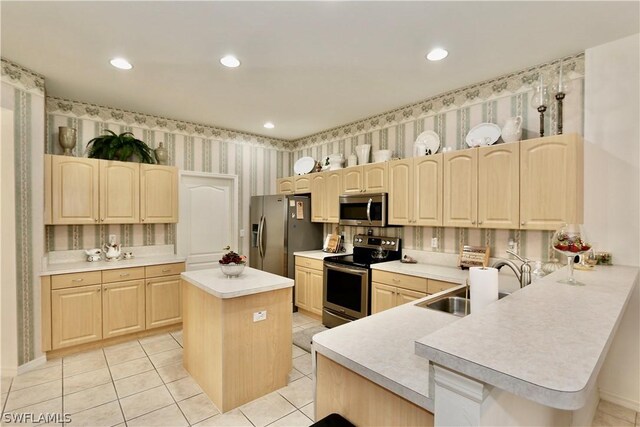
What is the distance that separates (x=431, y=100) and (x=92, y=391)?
14.1ft

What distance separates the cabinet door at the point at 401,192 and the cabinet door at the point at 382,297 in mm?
755

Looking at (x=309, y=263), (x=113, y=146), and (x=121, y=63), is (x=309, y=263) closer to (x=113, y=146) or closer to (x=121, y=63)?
(x=113, y=146)

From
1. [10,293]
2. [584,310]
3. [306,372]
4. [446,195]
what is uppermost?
Answer: [446,195]

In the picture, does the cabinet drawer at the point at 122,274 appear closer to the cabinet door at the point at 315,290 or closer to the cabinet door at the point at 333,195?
the cabinet door at the point at 315,290

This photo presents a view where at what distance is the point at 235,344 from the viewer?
2.34m

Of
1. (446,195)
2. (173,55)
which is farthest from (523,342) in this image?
(173,55)

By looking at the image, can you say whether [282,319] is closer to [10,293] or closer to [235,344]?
[235,344]

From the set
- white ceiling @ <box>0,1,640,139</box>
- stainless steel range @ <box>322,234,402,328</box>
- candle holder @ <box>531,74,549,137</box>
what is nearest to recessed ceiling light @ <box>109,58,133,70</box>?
white ceiling @ <box>0,1,640,139</box>

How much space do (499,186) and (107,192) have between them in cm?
412

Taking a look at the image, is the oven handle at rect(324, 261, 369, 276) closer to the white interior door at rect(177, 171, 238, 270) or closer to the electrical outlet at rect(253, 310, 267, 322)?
the electrical outlet at rect(253, 310, 267, 322)

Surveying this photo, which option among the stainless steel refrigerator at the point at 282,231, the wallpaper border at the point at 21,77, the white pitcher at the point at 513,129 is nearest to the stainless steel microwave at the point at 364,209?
the stainless steel refrigerator at the point at 282,231

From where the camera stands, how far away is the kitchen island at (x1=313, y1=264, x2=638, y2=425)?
2.47 ft
